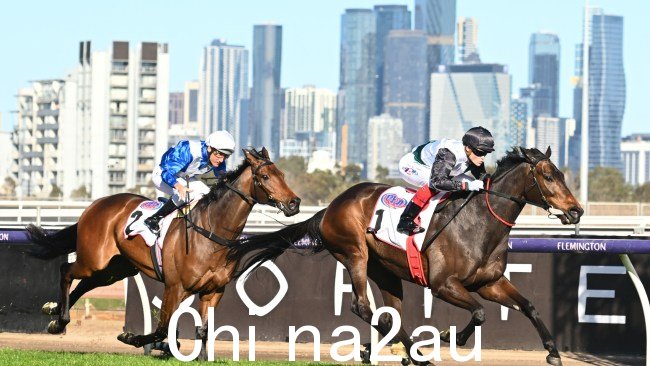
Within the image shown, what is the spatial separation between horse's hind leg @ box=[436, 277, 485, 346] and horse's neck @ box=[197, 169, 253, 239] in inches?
53.5

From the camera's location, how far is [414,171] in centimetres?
923

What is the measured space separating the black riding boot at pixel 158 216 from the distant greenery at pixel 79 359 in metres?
0.83

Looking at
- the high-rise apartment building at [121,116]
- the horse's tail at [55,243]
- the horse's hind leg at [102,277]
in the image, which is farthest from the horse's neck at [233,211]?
the high-rise apartment building at [121,116]

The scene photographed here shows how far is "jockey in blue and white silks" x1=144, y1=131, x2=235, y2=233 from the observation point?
9.20 m

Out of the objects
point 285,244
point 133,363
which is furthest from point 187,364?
point 285,244

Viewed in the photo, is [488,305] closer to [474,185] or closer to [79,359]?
[474,185]

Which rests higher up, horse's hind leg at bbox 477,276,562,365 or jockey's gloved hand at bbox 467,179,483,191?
jockey's gloved hand at bbox 467,179,483,191

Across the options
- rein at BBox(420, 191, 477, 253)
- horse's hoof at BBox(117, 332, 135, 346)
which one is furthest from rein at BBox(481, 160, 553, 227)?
horse's hoof at BBox(117, 332, 135, 346)

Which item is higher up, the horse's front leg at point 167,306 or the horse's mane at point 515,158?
the horse's mane at point 515,158

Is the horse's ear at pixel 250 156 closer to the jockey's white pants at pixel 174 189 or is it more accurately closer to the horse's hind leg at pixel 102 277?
the jockey's white pants at pixel 174 189

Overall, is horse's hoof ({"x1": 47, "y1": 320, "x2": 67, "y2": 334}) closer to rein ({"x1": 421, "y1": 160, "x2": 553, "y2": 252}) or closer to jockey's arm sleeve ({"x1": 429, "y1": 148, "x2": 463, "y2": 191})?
rein ({"x1": 421, "y1": 160, "x2": 553, "y2": 252})

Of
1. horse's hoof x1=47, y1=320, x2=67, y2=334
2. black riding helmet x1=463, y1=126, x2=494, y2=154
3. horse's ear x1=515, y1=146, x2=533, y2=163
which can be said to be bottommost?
horse's hoof x1=47, y1=320, x2=67, y2=334

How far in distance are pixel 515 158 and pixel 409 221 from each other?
0.75m

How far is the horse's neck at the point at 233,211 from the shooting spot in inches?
356
